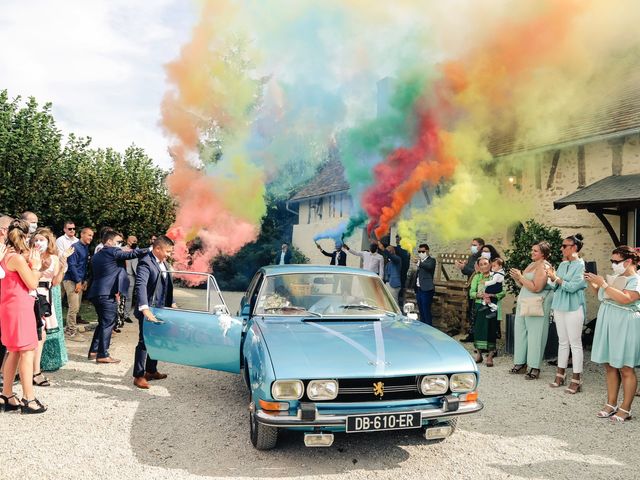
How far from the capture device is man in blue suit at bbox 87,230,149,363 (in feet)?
23.7

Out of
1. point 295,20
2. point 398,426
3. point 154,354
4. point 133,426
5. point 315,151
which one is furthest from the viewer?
point 315,151

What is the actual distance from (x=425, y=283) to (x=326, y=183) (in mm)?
13555

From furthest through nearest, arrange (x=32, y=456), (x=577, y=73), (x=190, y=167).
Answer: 1. (x=190, y=167)
2. (x=577, y=73)
3. (x=32, y=456)

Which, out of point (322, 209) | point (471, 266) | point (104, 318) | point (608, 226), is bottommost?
point (104, 318)

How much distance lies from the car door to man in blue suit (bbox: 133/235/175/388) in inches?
13.5

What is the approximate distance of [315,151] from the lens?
23.9 m

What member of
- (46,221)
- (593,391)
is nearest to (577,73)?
(593,391)

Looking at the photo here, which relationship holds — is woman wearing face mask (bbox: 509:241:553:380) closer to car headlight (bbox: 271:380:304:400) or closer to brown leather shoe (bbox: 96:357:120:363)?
car headlight (bbox: 271:380:304:400)

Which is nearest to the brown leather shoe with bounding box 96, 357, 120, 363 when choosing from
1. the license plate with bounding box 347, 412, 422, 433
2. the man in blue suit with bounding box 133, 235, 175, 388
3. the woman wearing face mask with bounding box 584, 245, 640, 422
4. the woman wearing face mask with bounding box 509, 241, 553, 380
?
the man in blue suit with bounding box 133, 235, 175, 388

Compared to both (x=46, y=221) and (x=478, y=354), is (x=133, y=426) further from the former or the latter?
(x=46, y=221)

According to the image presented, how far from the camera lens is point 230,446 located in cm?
421

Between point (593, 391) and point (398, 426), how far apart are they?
4053mm

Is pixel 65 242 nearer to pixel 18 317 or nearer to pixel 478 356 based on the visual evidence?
pixel 18 317

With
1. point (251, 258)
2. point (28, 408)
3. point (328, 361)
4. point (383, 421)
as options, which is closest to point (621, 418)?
point (383, 421)
